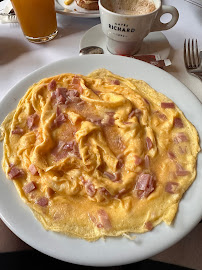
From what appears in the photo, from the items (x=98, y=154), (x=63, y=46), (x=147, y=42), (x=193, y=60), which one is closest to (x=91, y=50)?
(x=63, y=46)

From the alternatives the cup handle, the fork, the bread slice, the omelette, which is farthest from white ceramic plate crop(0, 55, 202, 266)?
the bread slice

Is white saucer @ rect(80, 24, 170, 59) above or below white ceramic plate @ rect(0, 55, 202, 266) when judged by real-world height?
above

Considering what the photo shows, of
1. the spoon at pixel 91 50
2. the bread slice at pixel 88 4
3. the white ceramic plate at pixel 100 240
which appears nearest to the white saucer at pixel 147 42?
the spoon at pixel 91 50

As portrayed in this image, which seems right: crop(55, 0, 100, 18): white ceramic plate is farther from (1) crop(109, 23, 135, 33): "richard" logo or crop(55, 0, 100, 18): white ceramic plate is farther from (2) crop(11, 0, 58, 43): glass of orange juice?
(1) crop(109, 23, 135, 33): "richard" logo

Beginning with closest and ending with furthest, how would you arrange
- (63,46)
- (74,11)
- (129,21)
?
(129,21) → (63,46) → (74,11)

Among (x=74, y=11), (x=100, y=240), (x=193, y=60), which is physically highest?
(x=74, y=11)

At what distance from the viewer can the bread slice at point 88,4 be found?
1.94 meters

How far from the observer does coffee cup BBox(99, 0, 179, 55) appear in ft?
4.90

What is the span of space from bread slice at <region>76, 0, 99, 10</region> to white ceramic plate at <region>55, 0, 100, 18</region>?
27 millimetres

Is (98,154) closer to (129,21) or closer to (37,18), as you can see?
(129,21)

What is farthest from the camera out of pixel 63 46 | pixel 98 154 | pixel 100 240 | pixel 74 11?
pixel 74 11

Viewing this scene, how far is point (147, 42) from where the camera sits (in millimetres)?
1810

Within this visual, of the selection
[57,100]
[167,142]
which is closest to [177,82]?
[167,142]

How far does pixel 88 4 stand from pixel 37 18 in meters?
0.44
